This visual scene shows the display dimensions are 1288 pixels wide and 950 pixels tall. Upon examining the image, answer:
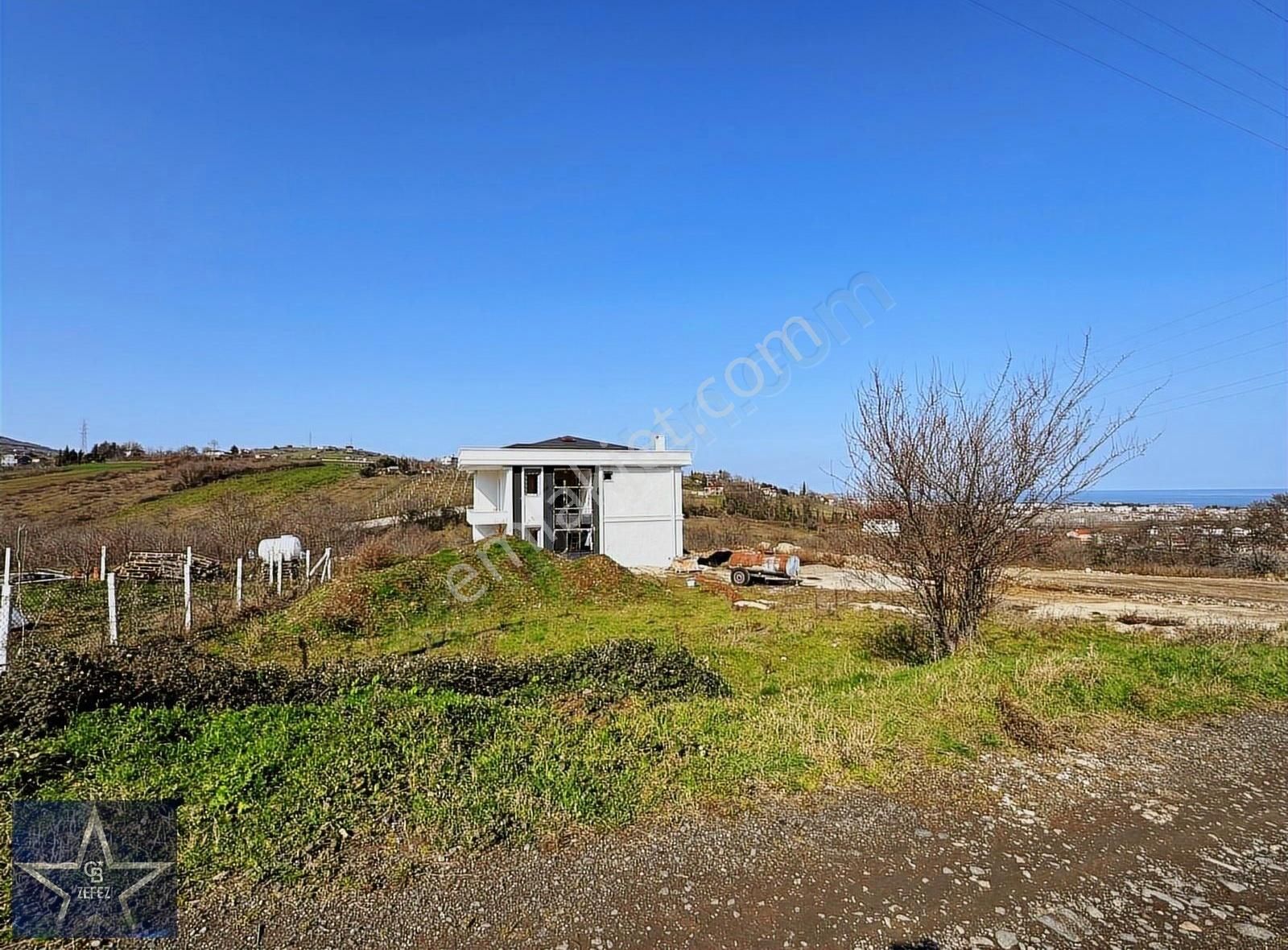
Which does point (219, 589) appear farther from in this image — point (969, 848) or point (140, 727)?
point (969, 848)

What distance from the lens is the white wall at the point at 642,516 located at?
2014 cm

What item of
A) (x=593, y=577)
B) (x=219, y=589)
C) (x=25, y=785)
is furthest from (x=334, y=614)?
(x=25, y=785)

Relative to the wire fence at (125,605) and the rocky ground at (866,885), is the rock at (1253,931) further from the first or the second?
the wire fence at (125,605)

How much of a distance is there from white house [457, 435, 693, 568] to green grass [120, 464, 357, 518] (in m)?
17.3

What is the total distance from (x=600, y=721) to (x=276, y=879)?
236 cm

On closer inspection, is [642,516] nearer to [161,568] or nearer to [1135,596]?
[161,568]

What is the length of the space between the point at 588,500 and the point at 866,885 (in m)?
17.7

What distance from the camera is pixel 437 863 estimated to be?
2832 millimetres

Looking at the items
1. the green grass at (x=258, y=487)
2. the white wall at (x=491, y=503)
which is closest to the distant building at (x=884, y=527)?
the white wall at (x=491, y=503)

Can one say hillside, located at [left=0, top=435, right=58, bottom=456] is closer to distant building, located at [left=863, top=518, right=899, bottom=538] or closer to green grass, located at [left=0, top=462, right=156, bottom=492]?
green grass, located at [left=0, top=462, right=156, bottom=492]

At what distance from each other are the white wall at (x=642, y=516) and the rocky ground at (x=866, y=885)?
16695 mm

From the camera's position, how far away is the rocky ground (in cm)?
242

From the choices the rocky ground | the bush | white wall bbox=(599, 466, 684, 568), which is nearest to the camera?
the rocky ground

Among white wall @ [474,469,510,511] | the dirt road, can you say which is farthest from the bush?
white wall @ [474,469,510,511]
